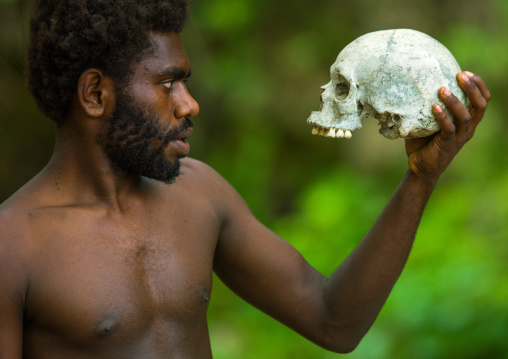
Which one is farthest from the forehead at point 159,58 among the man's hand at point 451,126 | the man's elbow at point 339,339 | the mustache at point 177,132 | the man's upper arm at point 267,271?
the man's elbow at point 339,339

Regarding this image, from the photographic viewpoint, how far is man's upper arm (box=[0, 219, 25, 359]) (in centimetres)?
209

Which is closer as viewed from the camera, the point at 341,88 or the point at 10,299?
the point at 10,299

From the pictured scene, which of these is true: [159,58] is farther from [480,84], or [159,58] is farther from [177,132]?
[480,84]

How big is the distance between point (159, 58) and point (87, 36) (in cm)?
21

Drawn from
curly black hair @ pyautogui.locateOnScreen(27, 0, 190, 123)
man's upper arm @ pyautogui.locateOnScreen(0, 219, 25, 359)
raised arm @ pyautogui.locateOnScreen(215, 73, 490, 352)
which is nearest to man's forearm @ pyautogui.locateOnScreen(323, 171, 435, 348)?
raised arm @ pyautogui.locateOnScreen(215, 73, 490, 352)

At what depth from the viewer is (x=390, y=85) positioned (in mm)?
2338

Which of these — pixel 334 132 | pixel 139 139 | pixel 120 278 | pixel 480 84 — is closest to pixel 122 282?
pixel 120 278

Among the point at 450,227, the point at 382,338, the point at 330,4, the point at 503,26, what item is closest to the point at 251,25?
the point at 330,4

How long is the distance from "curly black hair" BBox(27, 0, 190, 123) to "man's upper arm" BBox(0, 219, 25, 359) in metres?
0.49

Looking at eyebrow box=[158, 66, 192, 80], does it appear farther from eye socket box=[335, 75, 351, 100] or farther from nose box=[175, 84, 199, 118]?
eye socket box=[335, 75, 351, 100]

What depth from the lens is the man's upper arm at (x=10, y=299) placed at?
6.85ft

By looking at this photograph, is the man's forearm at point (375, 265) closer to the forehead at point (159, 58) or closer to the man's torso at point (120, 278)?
the man's torso at point (120, 278)

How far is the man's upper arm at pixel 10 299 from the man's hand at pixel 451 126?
1.18 meters

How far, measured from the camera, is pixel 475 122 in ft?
7.66
